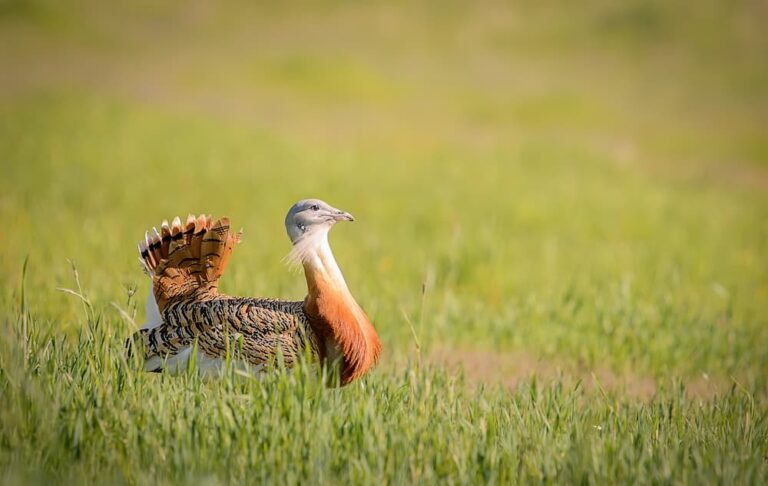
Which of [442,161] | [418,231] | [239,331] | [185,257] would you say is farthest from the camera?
[442,161]

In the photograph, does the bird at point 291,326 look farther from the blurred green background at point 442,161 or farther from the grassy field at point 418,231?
the blurred green background at point 442,161

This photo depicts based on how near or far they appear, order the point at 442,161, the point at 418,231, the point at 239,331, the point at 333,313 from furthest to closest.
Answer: the point at 442,161
the point at 418,231
the point at 239,331
the point at 333,313

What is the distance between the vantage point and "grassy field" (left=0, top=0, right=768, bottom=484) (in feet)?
11.7

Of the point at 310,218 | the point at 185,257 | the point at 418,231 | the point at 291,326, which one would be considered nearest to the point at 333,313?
the point at 291,326

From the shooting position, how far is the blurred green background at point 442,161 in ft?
22.5

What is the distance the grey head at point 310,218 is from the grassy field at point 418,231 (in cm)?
52

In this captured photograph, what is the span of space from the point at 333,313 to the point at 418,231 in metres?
7.04

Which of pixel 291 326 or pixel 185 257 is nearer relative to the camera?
pixel 291 326

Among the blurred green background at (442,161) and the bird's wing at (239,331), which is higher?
the blurred green background at (442,161)

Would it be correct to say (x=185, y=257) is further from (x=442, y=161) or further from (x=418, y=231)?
(x=442, y=161)

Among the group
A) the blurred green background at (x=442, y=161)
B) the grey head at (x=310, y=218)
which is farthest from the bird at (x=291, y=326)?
the blurred green background at (x=442, y=161)

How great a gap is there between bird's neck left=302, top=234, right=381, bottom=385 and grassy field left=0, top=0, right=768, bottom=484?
17 cm

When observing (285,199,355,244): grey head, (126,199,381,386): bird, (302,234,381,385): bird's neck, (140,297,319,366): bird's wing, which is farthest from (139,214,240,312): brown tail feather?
(302,234,381,385): bird's neck

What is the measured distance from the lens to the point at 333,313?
13.4 feet
